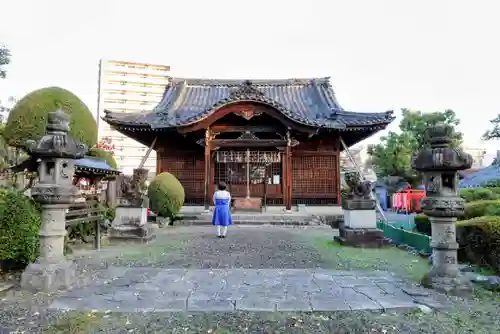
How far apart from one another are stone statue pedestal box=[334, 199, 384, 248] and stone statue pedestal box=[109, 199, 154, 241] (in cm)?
544

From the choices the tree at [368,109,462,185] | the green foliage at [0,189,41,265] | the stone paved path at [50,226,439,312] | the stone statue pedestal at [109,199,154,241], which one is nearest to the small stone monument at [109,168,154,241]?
the stone statue pedestal at [109,199,154,241]

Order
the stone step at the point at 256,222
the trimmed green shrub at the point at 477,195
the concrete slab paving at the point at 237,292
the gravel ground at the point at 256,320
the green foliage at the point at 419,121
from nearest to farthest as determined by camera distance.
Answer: the gravel ground at the point at 256,320 → the concrete slab paving at the point at 237,292 → the trimmed green shrub at the point at 477,195 → the stone step at the point at 256,222 → the green foliage at the point at 419,121

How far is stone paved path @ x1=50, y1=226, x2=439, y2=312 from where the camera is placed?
13.6 ft

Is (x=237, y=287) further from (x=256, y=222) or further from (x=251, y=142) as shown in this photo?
(x=251, y=142)

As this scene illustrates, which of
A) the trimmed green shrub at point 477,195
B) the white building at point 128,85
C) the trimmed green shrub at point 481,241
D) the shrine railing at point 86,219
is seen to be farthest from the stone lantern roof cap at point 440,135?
the white building at point 128,85

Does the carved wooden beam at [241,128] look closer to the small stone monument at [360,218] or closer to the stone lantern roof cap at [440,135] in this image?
the small stone monument at [360,218]

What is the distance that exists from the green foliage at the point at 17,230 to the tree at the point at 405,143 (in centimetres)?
2457

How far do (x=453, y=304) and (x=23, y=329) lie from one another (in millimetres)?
5036

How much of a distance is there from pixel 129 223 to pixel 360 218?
6193mm

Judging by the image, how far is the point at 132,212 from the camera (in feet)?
29.8

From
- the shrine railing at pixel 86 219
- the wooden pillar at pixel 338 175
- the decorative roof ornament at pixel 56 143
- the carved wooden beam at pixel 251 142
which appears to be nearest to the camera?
the decorative roof ornament at pixel 56 143

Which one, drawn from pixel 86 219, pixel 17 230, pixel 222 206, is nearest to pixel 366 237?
pixel 222 206

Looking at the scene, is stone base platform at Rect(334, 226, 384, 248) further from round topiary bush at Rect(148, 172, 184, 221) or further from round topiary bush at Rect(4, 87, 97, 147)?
round topiary bush at Rect(4, 87, 97, 147)

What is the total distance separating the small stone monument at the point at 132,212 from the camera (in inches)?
353
